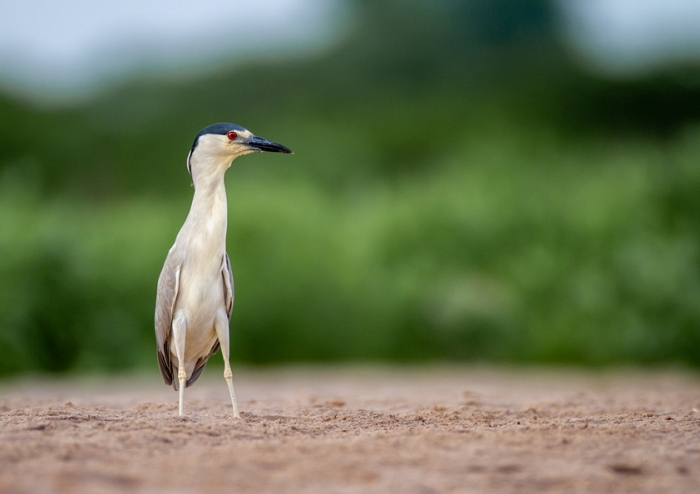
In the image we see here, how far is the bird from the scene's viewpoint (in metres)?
5.17

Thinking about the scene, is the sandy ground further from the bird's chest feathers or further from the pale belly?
the bird's chest feathers

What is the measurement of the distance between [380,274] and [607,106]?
21.8 meters

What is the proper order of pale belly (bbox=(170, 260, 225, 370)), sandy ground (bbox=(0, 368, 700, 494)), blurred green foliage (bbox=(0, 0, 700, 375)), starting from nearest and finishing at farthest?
sandy ground (bbox=(0, 368, 700, 494))
pale belly (bbox=(170, 260, 225, 370))
blurred green foliage (bbox=(0, 0, 700, 375))

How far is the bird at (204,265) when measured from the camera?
17.0 ft

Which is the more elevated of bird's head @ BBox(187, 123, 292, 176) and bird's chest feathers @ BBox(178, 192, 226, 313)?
bird's head @ BBox(187, 123, 292, 176)

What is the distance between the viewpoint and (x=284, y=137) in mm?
29375

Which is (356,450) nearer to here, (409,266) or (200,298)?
(200,298)

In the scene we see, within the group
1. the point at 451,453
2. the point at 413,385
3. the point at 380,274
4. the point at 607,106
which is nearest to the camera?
the point at 451,453

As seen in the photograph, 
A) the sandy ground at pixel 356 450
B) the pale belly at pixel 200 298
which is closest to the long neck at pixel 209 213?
the pale belly at pixel 200 298

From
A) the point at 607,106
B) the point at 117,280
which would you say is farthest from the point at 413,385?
the point at 607,106

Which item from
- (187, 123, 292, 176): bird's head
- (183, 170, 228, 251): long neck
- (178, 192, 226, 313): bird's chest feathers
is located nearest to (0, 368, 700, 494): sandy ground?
(178, 192, 226, 313): bird's chest feathers

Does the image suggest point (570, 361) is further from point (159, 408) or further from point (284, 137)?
point (284, 137)

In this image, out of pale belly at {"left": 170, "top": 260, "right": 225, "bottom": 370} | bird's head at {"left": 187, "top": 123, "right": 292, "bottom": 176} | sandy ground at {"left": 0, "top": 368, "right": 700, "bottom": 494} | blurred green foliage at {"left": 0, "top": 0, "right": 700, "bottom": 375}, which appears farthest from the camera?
blurred green foliage at {"left": 0, "top": 0, "right": 700, "bottom": 375}

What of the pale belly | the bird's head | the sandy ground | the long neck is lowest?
the sandy ground
